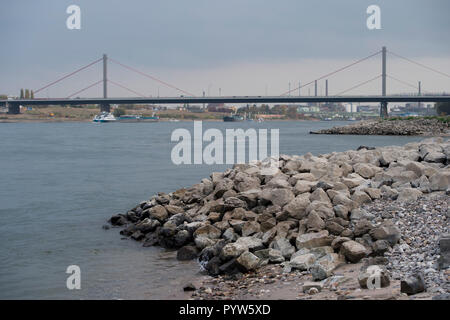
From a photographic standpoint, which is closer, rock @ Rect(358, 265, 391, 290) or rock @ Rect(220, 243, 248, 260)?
rock @ Rect(358, 265, 391, 290)

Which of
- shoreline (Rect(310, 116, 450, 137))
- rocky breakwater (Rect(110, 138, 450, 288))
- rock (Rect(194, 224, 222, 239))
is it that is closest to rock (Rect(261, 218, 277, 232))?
rocky breakwater (Rect(110, 138, 450, 288))

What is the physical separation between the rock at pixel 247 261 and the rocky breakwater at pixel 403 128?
114 ft

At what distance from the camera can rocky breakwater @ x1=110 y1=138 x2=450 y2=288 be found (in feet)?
19.5

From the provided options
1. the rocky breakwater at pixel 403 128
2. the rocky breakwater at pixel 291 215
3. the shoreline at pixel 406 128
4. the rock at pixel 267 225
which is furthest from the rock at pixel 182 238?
the rocky breakwater at pixel 403 128

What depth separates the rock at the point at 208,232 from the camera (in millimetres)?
7242

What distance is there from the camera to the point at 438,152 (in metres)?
9.95

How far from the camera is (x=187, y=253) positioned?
6.90 m

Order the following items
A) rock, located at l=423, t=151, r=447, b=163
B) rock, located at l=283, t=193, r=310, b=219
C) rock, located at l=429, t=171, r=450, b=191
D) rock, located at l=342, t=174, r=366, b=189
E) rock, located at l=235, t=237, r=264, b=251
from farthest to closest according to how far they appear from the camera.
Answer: rock, located at l=423, t=151, r=447, b=163 → rock, located at l=342, t=174, r=366, b=189 → rock, located at l=429, t=171, r=450, b=191 → rock, located at l=283, t=193, r=310, b=219 → rock, located at l=235, t=237, r=264, b=251

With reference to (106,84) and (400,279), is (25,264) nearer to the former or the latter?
(400,279)

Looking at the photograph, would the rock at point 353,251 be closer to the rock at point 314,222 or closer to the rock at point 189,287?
the rock at point 314,222

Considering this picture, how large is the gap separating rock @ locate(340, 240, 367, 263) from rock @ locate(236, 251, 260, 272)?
2.99 ft

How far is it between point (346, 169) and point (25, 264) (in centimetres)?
510

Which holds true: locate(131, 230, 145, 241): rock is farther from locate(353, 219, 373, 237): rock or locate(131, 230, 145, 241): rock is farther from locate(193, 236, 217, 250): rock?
locate(353, 219, 373, 237): rock

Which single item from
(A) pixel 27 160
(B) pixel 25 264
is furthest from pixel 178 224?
(A) pixel 27 160
